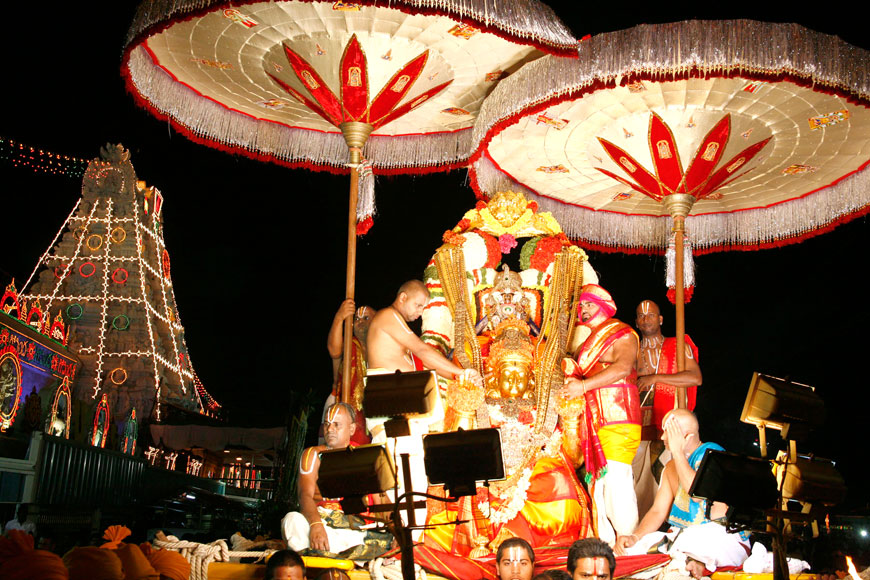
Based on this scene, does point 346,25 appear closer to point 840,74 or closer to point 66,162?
point 840,74

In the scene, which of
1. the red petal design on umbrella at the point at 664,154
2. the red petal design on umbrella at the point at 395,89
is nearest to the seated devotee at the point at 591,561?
the red petal design on umbrella at the point at 664,154

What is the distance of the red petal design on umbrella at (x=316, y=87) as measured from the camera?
6809 millimetres

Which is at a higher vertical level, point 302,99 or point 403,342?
point 302,99

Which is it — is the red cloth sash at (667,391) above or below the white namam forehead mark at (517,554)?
above

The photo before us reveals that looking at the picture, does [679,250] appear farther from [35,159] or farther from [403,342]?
[35,159]

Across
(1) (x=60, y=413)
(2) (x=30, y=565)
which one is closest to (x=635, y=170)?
(2) (x=30, y=565)

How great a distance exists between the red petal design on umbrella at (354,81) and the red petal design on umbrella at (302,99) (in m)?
0.27

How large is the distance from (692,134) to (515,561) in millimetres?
4108

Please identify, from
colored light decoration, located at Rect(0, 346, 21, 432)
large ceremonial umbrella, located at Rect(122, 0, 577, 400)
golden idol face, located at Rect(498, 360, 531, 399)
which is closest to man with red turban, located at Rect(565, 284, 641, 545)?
golden idol face, located at Rect(498, 360, 531, 399)

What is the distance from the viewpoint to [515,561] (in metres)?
5.02

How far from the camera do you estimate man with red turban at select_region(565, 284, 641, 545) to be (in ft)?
21.8

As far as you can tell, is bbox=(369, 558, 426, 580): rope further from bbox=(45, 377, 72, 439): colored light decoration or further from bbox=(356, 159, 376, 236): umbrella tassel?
bbox=(45, 377, 72, 439): colored light decoration

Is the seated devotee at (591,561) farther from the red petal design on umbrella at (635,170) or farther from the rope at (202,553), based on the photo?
the red petal design on umbrella at (635,170)

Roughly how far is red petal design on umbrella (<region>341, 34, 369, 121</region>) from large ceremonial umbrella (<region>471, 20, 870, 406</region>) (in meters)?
1.05
